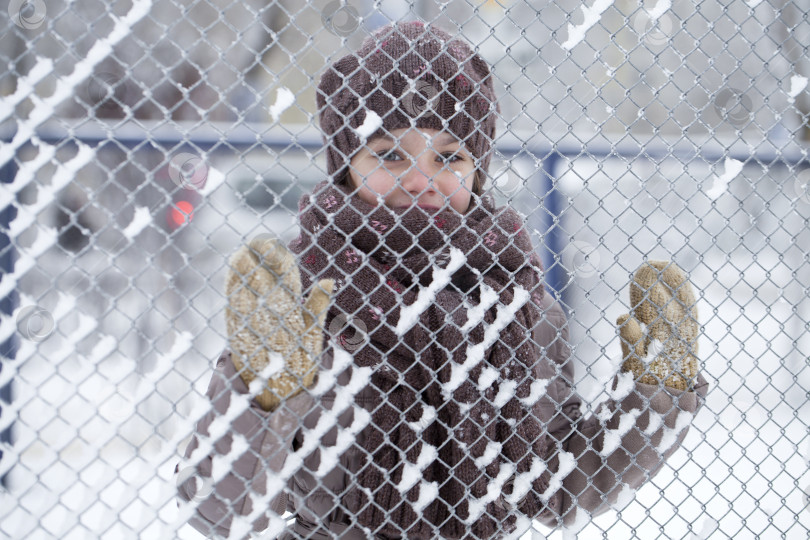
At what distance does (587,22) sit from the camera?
1.22 metres

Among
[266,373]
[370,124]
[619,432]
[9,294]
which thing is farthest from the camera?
[9,294]

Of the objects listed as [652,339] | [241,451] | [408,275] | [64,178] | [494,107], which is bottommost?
[241,451]

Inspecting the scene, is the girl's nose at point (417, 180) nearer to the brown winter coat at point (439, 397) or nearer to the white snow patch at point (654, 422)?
the brown winter coat at point (439, 397)

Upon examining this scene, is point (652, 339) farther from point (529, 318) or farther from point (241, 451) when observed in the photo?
point (241, 451)

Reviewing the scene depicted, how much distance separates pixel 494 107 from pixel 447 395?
2.10 feet

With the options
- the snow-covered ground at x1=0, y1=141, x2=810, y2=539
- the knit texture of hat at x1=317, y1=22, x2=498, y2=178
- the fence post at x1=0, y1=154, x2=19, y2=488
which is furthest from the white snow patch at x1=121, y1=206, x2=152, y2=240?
the fence post at x1=0, y1=154, x2=19, y2=488

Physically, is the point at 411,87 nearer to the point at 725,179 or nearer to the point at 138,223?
the point at 138,223

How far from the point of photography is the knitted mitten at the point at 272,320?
1.04m

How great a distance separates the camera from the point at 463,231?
1375 millimetres

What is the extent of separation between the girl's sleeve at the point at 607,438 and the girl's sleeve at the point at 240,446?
58 cm

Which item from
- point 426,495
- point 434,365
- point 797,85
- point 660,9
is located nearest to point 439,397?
point 434,365

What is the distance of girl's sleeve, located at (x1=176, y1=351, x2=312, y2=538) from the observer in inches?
43.0

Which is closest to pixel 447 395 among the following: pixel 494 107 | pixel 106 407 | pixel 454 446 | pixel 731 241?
pixel 454 446

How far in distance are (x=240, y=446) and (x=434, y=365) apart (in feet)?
1.44
